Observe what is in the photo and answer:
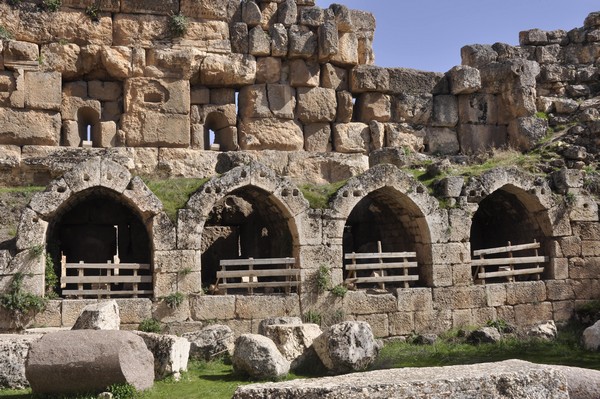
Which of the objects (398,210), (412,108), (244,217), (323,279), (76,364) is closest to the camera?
(76,364)

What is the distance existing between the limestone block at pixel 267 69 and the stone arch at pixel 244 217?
3.90 m

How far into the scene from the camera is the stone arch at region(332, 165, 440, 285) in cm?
1417

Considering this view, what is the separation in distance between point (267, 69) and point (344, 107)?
239cm

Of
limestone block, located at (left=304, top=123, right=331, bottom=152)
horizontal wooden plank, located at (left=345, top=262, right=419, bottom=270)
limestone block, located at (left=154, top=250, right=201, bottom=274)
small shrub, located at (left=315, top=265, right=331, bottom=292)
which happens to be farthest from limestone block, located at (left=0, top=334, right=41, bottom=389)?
limestone block, located at (left=304, top=123, right=331, bottom=152)

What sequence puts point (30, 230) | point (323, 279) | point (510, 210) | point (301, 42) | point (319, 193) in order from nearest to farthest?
1. point (30, 230)
2. point (323, 279)
3. point (319, 193)
4. point (510, 210)
5. point (301, 42)

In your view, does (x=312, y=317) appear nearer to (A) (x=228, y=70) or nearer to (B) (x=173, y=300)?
(B) (x=173, y=300)

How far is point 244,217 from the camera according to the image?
16125 millimetres

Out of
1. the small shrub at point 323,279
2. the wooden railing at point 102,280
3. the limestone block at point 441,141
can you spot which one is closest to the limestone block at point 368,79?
the limestone block at point 441,141

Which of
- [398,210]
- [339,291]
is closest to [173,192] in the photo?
[339,291]

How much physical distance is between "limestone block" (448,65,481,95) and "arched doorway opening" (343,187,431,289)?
5.32 metres

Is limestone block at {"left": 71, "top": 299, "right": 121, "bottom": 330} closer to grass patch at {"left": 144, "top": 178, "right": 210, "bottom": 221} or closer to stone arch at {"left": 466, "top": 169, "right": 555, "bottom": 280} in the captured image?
grass patch at {"left": 144, "top": 178, "right": 210, "bottom": 221}

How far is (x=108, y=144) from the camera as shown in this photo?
56.8 feet

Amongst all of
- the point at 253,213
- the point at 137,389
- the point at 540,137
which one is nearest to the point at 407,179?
the point at 253,213

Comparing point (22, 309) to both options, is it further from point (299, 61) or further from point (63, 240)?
point (299, 61)
